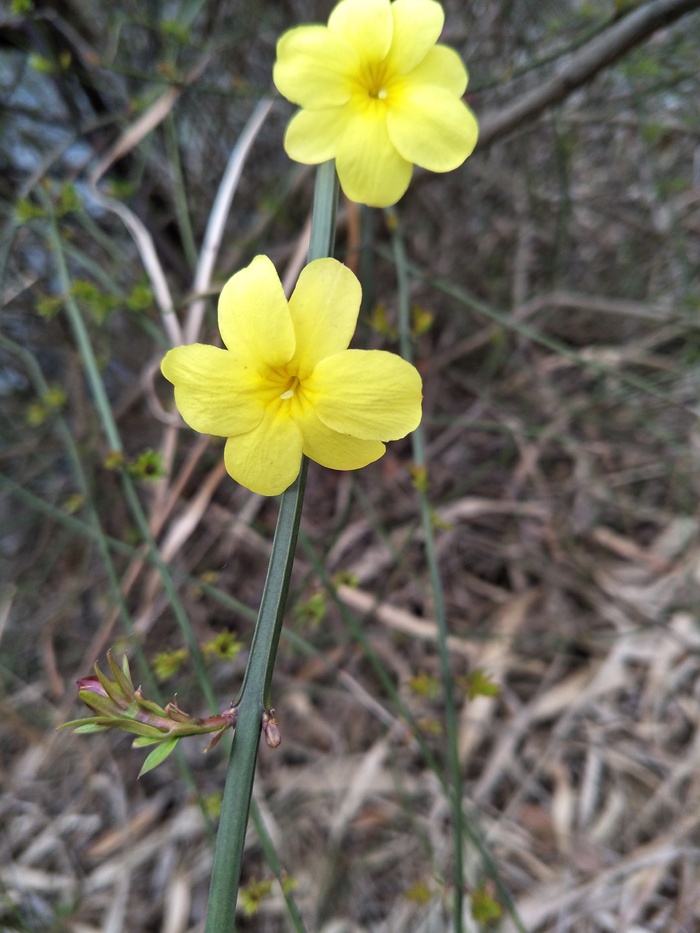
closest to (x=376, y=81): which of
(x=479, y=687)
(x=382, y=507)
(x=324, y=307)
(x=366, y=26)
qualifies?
(x=366, y=26)

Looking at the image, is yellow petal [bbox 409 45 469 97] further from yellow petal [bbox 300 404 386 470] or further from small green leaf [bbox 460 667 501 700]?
small green leaf [bbox 460 667 501 700]

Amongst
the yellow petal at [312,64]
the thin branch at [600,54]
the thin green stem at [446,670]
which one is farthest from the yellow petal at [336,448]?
the thin branch at [600,54]

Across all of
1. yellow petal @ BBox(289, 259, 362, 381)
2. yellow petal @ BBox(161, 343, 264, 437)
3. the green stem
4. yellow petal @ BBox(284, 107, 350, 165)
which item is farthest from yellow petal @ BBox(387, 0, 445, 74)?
the green stem

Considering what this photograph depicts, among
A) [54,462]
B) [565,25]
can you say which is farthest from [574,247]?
[54,462]

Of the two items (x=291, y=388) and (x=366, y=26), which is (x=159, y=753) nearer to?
(x=291, y=388)

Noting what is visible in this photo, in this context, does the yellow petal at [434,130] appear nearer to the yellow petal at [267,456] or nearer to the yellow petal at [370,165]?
the yellow petal at [370,165]
